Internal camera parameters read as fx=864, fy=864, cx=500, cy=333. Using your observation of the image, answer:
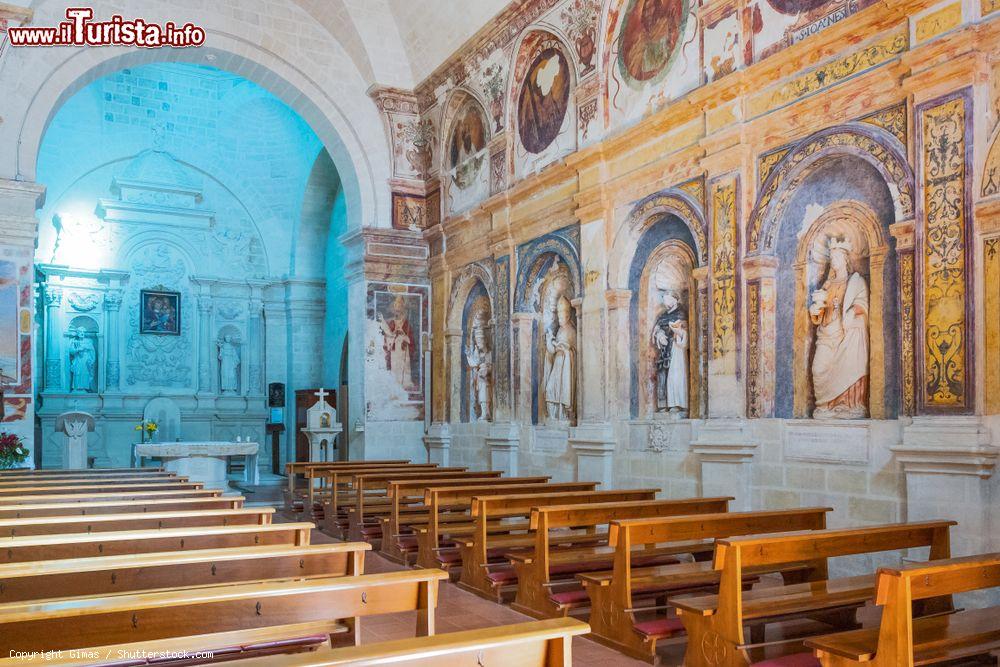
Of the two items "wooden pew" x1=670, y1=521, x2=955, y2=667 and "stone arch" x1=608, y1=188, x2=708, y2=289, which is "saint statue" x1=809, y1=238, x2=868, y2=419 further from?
"wooden pew" x1=670, y1=521, x2=955, y2=667

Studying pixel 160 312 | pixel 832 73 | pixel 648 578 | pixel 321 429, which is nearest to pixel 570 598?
pixel 648 578

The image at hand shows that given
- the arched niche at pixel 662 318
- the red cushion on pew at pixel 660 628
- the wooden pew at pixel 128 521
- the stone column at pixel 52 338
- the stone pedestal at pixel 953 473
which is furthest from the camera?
the stone column at pixel 52 338

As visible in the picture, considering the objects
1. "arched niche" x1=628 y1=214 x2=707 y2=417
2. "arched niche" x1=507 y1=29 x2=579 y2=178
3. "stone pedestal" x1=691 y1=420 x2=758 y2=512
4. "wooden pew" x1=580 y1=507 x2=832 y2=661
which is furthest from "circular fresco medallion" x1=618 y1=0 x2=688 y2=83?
"wooden pew" x1=580 y1=507 x2=832 y2=661

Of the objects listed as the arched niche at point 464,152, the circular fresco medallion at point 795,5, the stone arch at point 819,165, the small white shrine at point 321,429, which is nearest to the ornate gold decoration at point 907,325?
the stone arch at point 819,165

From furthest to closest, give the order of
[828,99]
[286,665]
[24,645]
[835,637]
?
[828,99] < [835,637] < [24,645] < [286,665]

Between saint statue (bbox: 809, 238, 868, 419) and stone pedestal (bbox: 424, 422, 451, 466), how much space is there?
840cm

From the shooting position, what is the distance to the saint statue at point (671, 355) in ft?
32.2

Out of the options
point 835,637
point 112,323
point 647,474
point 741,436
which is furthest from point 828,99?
point 112,323

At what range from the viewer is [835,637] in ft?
13.2

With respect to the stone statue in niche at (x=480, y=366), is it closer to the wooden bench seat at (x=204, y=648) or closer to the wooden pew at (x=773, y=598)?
the wooden pew at (x=773, y=598)

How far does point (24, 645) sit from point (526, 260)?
34.9 ft

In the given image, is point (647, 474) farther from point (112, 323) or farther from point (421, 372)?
point (112, 323)

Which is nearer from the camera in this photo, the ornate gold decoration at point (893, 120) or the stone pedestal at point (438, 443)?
the ornate gold decoration at point (893, 120)

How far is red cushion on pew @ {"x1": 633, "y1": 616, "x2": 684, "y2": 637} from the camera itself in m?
5.16
